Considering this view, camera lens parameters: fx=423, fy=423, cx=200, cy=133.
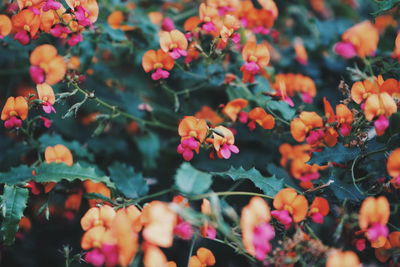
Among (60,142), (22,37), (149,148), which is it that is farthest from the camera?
(149,148)

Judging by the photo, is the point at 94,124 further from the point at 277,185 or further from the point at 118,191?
the point at 277,185

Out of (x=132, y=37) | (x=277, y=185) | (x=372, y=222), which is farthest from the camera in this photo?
(x=132, y=37)

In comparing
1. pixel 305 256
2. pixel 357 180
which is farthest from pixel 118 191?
pixel 357 180

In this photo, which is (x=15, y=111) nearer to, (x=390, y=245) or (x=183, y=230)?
(x=183, y=230)

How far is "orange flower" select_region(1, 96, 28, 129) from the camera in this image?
6.72ft

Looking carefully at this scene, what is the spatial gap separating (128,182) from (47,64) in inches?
29.0

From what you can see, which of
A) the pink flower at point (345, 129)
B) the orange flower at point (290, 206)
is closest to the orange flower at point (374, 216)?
the orange flower at point (290, 206)

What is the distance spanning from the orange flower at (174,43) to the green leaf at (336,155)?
85 centimetres

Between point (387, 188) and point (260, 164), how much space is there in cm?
91

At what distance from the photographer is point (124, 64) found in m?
3.44

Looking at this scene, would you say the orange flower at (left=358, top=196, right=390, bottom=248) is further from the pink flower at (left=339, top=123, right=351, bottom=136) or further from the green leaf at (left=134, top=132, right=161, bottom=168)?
the green leaf at (left=134, top=132, right=161, bottom=168)

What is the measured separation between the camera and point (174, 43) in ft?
7.30

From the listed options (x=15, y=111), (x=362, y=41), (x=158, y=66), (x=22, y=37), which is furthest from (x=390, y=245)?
(x=22, y=37)

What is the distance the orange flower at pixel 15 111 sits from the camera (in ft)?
6.72
